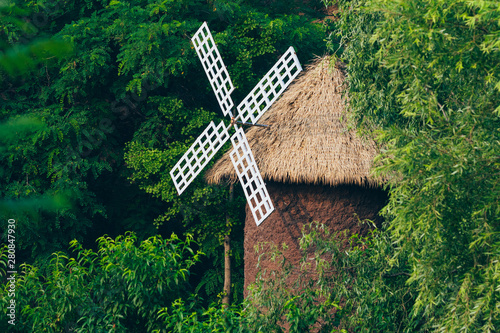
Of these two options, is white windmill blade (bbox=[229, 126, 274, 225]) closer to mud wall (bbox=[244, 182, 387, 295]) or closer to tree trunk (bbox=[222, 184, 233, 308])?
mud wall (bbox=[244, 182, 387, 295])

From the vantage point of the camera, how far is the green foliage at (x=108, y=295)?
7133mm

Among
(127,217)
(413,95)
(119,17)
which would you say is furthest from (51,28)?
(413,95)

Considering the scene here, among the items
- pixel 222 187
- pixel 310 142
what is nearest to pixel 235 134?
pixel 310 142

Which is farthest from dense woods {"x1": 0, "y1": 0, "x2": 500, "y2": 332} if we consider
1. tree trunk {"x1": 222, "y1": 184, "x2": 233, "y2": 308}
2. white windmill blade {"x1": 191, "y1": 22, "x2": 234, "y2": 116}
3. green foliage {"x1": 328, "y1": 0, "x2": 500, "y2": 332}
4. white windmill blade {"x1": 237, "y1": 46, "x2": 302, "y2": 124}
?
white windmill blade {"x1": 237, "y1": 46, "x2": 302, "y2": 124}

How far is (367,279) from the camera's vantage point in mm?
6680

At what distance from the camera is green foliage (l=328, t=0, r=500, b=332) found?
5203 mm

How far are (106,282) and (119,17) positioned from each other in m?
5.61

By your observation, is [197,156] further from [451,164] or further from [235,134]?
[451,164]

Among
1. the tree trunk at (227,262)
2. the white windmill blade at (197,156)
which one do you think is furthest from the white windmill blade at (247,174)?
the tree trunk at (227,262)

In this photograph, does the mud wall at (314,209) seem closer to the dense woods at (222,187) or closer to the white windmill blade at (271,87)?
the dense woods at (222,187)

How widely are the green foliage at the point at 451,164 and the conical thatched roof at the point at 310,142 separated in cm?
226

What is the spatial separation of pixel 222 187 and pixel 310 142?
2.57 metres

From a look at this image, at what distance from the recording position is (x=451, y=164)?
17.2 ft

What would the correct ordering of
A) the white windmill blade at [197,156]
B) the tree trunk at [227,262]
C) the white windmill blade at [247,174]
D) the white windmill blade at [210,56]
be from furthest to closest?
the tree trunk at [227,262], the white windmill blade at [210,56], the white windmill blade at [197,156], the white windmill blade at [247,174]
